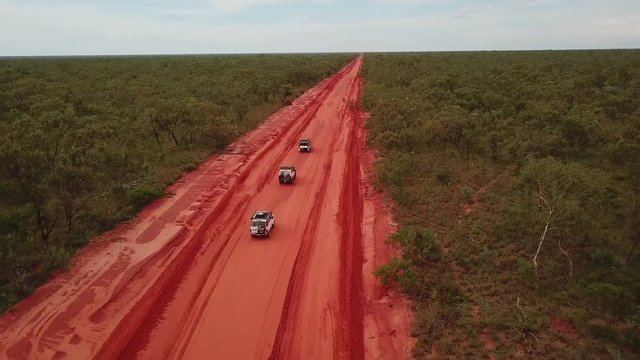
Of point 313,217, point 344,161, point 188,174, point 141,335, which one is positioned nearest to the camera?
point 141,335

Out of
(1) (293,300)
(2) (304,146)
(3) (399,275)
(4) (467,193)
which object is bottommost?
(1) (293,300)

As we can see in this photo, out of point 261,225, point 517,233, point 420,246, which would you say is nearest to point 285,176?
point 261,225

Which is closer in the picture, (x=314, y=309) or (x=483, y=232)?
(x=314, y=309)

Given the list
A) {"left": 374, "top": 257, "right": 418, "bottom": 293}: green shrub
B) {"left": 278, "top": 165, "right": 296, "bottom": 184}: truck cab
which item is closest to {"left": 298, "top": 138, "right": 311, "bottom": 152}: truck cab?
{"left": 278, "top": 165, "right": 296, "bottom": 184}: truck cab

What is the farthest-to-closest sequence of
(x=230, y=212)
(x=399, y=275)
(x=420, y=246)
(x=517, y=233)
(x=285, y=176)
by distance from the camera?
1. (x=285, y=176)
2. (x=230, y=212)
3. (x=517, y=233)
4. (x=420, y=246)
5. (x=399, y=275)

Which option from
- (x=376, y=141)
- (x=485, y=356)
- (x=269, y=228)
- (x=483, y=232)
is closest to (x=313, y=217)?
(x=269, y=228)

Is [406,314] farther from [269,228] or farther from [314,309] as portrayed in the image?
[269,228]

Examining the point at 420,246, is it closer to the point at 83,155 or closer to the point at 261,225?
the point at 261,225

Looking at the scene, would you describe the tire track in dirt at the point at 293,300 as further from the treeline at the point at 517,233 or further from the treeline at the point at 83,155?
the treeline at the point at 83,155
